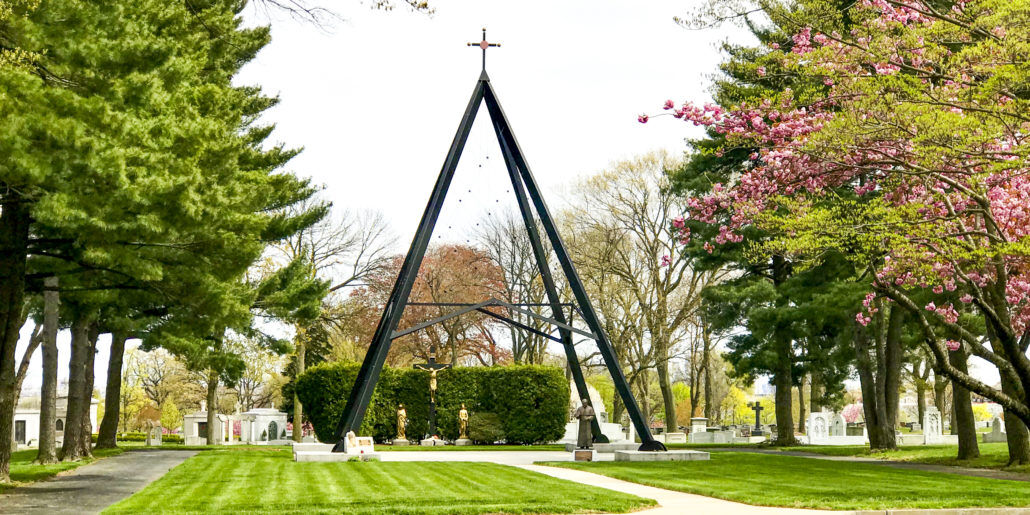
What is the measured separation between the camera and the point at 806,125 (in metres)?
16.0

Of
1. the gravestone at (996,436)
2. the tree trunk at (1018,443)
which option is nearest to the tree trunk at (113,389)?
the tree trunk at (1018,443)

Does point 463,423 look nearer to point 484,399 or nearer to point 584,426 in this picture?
point 484,399

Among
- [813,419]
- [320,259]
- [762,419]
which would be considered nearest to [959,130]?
[813,419]

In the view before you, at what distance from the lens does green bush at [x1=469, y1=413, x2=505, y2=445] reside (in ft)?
115

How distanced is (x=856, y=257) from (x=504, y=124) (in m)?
10.7

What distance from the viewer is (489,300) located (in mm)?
22031

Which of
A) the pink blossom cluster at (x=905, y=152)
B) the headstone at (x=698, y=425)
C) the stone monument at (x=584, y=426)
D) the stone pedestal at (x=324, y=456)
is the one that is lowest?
the headstone at (x=698, y=425)

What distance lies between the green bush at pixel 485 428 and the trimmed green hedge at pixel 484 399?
144mm

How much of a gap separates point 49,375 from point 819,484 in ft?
52.3

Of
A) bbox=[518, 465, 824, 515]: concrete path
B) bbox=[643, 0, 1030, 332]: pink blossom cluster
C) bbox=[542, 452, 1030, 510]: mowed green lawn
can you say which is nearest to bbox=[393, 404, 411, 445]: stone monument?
bbox=[542, 452, 1030, 510]: mowed green lawn

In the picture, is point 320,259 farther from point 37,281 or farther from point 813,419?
point 37,281

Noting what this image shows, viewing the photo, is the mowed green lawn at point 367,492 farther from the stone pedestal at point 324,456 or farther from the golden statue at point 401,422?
the golden statue at point 401,422

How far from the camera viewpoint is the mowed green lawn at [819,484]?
1197 cm

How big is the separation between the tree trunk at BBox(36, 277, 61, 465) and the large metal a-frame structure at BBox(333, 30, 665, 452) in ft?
20.5
